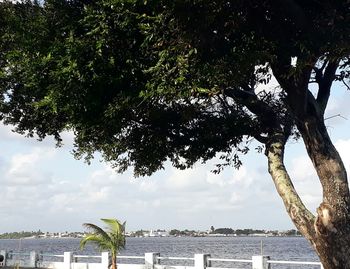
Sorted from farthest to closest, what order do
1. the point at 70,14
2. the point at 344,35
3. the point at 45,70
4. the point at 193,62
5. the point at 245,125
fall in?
the point at 245,125 → the point at 70,14 → the point at 45,70 → the point at 193,62 → the point at 344,35

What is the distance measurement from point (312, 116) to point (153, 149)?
4935mm

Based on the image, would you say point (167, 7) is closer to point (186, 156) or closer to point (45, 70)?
point (45, 70)

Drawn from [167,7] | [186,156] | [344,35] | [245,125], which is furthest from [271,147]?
[167,7]

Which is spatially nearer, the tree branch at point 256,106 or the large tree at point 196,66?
the large tree at point 196,66

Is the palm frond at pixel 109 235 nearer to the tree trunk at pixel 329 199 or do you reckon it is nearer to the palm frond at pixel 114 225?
the palm frond at pixel 114 225

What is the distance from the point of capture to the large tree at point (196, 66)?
1030cm

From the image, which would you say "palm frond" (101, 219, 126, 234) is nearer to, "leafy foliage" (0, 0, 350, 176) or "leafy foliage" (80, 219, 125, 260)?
"leafy foliage" (80, 219, 125, 260)

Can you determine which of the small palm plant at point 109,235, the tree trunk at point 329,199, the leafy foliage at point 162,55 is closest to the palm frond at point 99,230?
the small palm plant at point 109,235

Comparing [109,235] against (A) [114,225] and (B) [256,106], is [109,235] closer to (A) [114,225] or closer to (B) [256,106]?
(A) [114,225]

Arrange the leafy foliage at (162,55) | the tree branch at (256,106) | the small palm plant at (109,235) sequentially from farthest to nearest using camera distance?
1. the small palm plant at (109,235)
2. the tree branch at (256,106)
3. the leafy foliage at (162,55)

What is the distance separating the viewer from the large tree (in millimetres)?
10305

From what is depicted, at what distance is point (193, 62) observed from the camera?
10.7 meters

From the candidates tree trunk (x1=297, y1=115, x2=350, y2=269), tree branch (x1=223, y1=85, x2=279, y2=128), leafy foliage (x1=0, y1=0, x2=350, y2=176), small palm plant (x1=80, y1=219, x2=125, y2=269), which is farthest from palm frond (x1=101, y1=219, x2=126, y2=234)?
tree trunk (x1=297, y1=115, x2=350, y2=269)

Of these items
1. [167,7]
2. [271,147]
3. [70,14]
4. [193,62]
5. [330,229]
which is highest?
[70,14]
